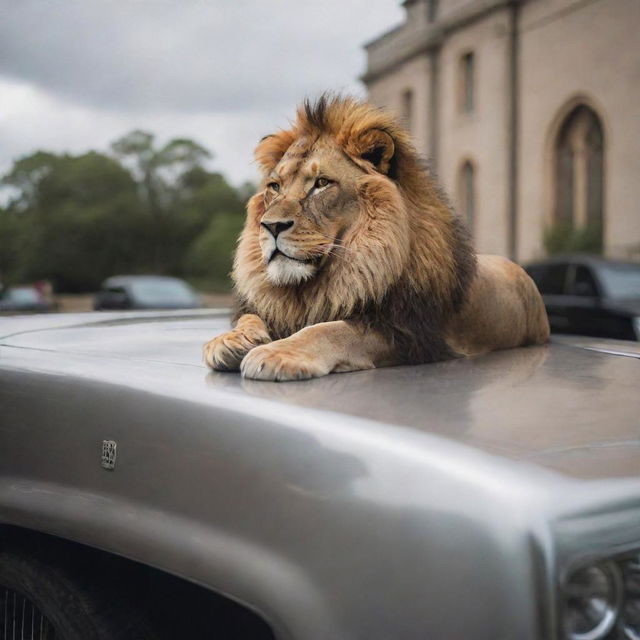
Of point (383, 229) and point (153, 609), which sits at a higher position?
point (383, 229)

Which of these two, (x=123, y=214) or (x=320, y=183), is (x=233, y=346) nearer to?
(x=320, y=183)

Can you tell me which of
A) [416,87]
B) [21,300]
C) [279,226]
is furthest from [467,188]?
[279,226]

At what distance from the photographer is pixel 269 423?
4.18ft

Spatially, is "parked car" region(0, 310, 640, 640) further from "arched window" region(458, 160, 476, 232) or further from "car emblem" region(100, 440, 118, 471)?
"arched window" region(458, 160, 476, 232)

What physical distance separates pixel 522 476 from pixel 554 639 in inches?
7.6

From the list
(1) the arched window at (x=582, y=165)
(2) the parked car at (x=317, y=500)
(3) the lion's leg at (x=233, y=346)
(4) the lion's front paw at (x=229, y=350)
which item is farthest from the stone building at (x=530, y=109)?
(2) the parked car at (x=317, y=500)

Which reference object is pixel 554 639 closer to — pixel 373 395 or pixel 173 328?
pixel 373 395

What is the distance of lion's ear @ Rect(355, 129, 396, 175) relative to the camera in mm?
2115

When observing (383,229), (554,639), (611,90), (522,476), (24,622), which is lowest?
(24,622)

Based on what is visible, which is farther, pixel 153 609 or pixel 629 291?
pixel 629 291

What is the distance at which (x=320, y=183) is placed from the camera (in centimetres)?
207

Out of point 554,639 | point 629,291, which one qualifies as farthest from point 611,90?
point 554,639

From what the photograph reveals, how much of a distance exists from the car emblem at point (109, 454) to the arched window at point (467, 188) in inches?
1023

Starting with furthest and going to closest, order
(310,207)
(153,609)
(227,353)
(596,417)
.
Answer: (310,207) → (227,353) → (153,609) → (596,417)
